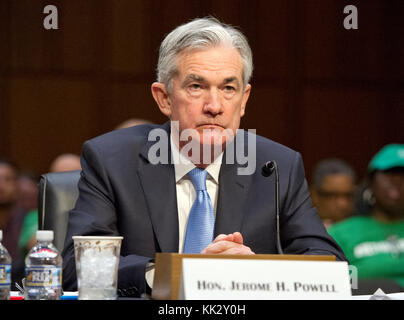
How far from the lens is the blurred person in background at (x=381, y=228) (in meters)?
3.79

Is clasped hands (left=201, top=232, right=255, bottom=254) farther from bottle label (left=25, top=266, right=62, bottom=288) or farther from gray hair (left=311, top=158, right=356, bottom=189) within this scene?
gray hair (left=311, top=158, right=356, bottom=189)

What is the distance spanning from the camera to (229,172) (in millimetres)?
2320

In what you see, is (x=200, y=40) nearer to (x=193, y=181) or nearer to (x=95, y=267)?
(x=193, y=181)

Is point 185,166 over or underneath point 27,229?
over

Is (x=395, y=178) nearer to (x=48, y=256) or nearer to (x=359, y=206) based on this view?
(x=359, y=206)

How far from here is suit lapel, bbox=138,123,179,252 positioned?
2172 mm

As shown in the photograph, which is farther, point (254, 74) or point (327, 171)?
point (254, 74)

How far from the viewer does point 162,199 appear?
2223 mm

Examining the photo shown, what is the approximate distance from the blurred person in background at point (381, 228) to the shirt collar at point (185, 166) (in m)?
1.60

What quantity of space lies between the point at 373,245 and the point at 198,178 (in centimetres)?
184

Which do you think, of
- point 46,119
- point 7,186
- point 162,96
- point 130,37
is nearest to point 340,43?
point 130,37

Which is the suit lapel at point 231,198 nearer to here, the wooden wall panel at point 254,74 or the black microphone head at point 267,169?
the black microphone head at point 267,169

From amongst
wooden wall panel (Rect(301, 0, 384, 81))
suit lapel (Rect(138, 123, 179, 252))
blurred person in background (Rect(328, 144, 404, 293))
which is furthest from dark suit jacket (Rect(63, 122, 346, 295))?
wooden wall panel (Rect(301, 0, 384, 81))

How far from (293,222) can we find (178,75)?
0.56 metres
